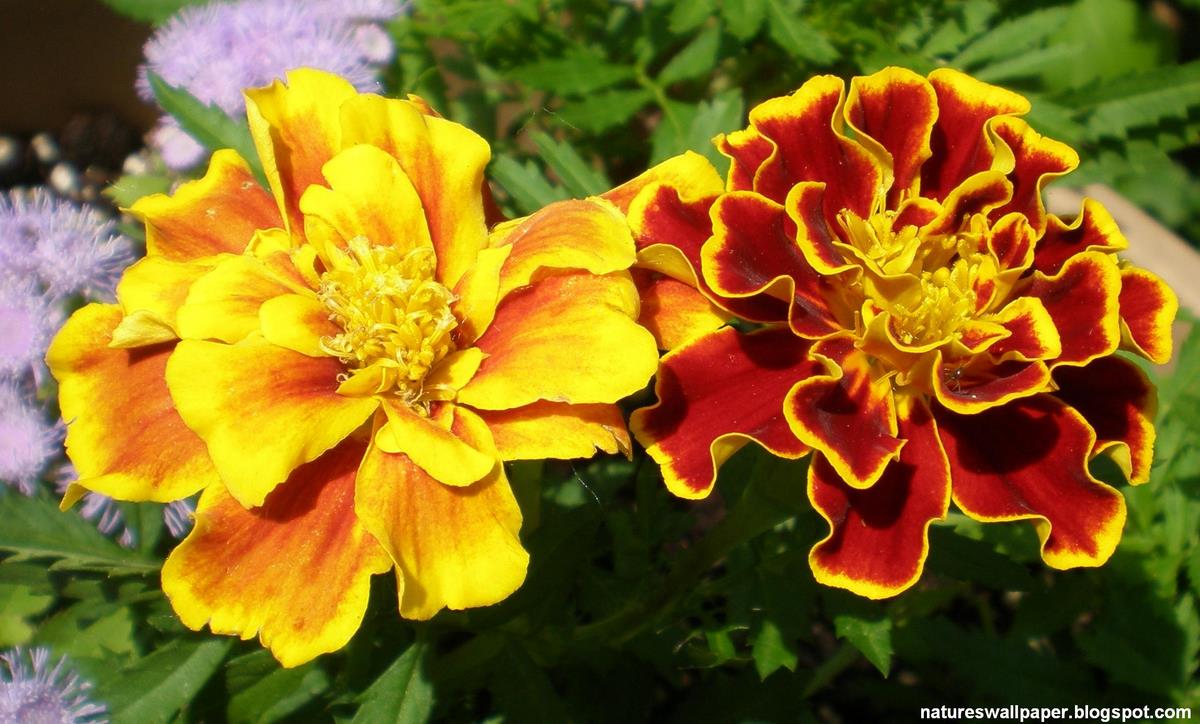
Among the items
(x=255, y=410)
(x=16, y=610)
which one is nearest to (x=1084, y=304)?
(x=255, y=410)

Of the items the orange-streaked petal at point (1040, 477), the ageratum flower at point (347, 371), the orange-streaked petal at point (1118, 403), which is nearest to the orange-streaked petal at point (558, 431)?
the ageratum flower at point (347, 371)

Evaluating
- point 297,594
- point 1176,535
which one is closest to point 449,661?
point 297,594

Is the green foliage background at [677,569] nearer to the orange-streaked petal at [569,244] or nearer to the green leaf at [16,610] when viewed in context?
the green leaf at [16,610]

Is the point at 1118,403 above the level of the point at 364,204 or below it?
below

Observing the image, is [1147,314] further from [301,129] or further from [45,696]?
[45,696]

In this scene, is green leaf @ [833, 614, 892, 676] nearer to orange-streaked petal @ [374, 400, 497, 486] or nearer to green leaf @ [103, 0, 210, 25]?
orange-streaked petal @ [374, 400, 497, 486]

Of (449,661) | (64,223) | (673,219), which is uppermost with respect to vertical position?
(673,219)

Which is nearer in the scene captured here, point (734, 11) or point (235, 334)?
point (235, 334)

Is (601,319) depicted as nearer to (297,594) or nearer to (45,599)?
(297,594)
